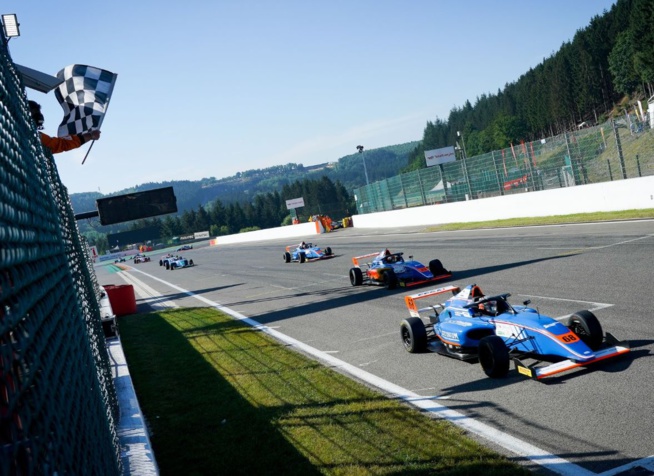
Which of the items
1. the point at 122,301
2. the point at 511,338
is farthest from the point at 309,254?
the point at 511,338

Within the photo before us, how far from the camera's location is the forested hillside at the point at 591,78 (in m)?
93.8

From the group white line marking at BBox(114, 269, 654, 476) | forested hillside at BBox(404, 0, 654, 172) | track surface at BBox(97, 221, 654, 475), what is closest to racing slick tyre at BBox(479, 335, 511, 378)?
track surface at BBox(97, 221, 654, 475)

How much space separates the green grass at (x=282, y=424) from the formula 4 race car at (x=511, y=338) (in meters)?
1.34

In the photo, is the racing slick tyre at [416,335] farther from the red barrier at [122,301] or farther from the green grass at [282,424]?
the red barrier at [122,301]

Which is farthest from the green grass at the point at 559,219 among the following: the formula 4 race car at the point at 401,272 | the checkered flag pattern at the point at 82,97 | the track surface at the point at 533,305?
the checkered flag pattern at the point at 82,97

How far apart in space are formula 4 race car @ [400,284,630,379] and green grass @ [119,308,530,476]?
1.34 meters

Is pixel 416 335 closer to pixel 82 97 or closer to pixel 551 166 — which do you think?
pixel 82 97

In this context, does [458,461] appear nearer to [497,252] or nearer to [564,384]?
[564,384]

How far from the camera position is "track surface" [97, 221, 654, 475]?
239 inches

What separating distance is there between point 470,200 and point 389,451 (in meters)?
29.4

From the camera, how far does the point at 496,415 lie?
6.80m

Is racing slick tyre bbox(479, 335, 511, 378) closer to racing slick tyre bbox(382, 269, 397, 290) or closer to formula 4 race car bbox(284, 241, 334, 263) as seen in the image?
racing slick tyre bbox(382, 269, 397, 290)

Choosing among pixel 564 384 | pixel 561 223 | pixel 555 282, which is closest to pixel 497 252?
pixel 561 223

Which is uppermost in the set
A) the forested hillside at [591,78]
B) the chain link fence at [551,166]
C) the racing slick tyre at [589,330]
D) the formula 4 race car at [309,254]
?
the forested hillside at [591,78]
